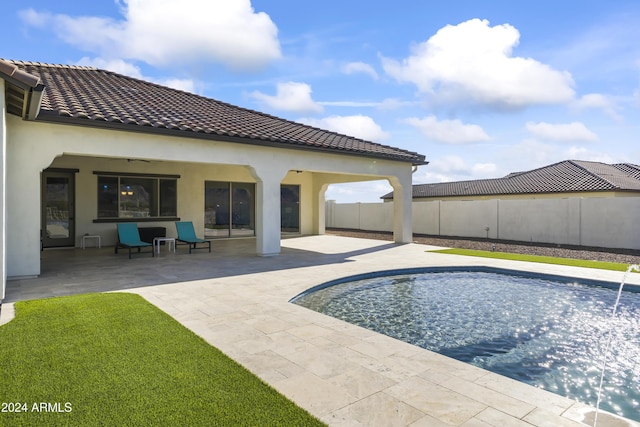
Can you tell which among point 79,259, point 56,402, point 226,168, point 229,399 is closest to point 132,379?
point 56,402

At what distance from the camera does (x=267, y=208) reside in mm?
11156

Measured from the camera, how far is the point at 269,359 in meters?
3.76

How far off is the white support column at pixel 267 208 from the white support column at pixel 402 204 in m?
5.74

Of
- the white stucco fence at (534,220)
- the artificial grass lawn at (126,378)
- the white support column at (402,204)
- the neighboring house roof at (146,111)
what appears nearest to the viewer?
the artificial grass lawn at (126,378)

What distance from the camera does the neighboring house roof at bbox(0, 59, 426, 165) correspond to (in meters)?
8.02

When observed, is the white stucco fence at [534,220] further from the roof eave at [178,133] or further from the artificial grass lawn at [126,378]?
the artificial grass lawn at [126,378]

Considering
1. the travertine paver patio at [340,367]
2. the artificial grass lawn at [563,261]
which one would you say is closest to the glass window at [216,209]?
the travertine paver patio at [340,367]

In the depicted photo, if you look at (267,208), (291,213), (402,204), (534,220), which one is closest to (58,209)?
(267,208)

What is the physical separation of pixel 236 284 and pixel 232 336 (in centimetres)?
302

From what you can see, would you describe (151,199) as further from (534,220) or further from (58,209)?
(534,220)

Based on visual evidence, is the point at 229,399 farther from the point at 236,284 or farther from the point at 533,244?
the point at 533,244

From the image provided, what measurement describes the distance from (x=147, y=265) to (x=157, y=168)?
6.00 meters

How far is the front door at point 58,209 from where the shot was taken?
12.5 meters

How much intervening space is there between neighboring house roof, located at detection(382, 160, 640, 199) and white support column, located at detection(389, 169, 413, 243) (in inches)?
533
